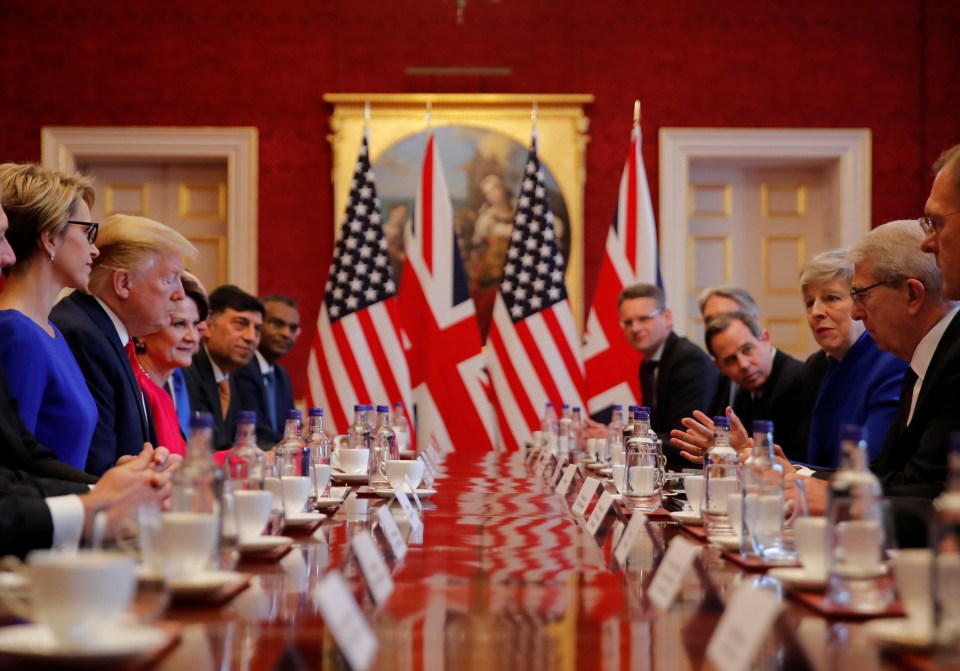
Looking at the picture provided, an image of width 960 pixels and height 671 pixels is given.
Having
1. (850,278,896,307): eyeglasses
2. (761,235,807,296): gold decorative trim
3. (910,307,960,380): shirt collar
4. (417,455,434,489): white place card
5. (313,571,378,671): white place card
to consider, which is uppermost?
(761,235,807,296): gold decorative trim

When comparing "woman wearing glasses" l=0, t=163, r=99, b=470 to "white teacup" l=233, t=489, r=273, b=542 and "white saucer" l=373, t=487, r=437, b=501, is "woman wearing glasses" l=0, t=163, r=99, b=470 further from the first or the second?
"white teacup" l=233, t=489, r=273, b=542

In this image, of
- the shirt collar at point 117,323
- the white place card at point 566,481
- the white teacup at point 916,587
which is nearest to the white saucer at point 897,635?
the white teacup at point 916,587

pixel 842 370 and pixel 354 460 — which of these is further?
pixel 842 370

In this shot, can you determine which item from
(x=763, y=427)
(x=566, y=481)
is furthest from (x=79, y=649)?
(x=566, y=481)

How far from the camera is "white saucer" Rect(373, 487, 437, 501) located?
3.20 metres

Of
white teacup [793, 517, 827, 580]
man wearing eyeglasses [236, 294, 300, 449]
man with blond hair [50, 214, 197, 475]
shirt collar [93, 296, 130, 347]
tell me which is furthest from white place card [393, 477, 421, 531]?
man wearing eyeglasses [236, 294, 300, 449]

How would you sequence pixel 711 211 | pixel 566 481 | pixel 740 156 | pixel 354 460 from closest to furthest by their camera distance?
pixel 566 481, pixel 354 460, pixel 740 156, pixel 711 211

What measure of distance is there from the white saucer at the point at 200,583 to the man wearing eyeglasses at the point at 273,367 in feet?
16.7

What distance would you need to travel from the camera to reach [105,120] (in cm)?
855

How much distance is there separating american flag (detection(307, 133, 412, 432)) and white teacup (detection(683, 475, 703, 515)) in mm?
4596

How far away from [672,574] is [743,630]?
1.21 feet

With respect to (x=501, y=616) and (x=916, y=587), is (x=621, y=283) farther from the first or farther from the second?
(x=916, y=587)

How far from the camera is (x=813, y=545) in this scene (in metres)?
1.79

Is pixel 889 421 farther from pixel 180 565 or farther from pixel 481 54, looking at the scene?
pixel 481 54
